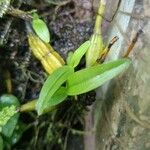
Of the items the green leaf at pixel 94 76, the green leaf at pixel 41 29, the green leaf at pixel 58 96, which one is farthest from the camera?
the green leaf at pixel 41 29

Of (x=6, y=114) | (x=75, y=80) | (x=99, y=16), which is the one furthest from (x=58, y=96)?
(x=99, y=16)

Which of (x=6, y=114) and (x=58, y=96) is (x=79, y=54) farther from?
(x=6, y=114)

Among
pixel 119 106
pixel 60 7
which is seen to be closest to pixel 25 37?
pixel 60 7

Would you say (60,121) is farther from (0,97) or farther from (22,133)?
(0,97)

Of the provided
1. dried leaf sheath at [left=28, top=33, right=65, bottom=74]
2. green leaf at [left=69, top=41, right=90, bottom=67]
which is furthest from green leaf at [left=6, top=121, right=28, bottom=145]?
green leaf at [left=69, top=41, right=90, bottom=67]

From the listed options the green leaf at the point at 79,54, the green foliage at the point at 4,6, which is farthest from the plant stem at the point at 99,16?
the green foliage at the point at 4,6

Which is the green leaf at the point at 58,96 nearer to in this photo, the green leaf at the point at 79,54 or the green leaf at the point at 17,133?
the green leaf at the point at 79,54
